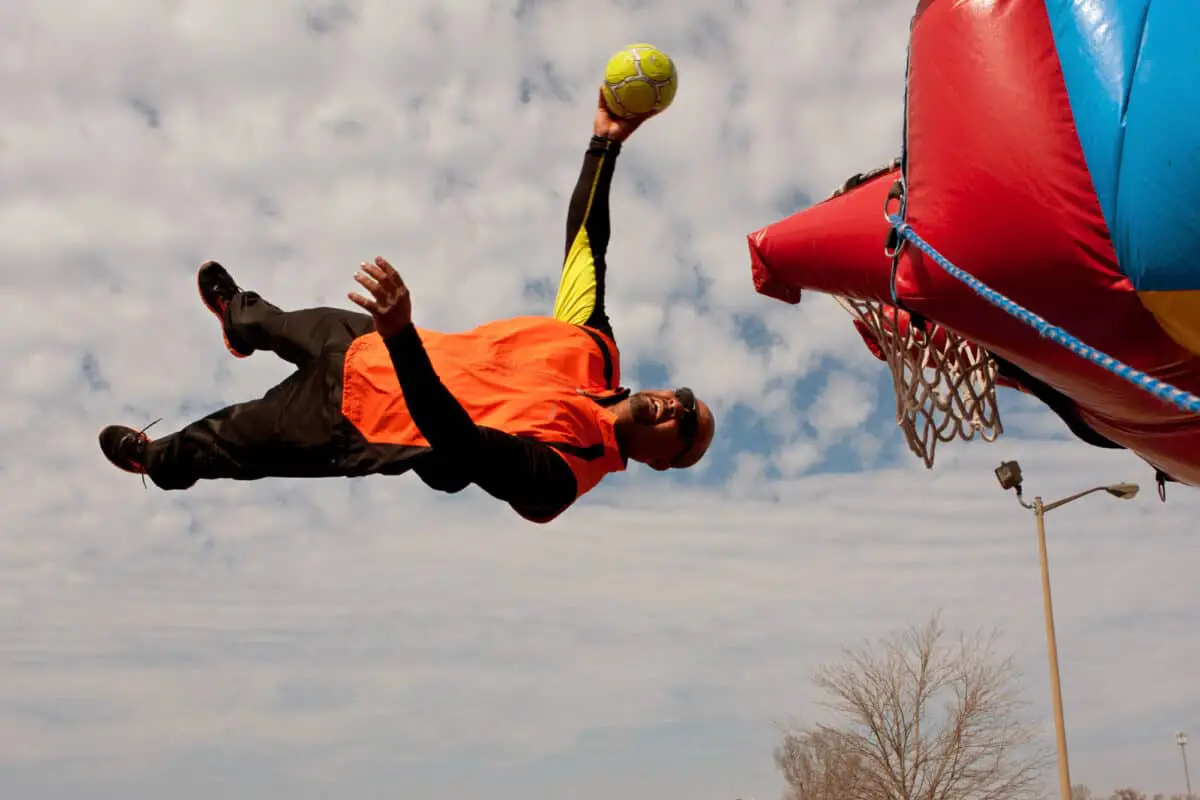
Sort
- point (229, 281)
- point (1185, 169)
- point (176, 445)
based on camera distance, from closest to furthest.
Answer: point (1185, 169)
point (176, 445)
point (229, 281)

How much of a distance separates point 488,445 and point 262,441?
4.17 feet

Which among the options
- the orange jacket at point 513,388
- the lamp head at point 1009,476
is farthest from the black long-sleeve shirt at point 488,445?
the lamp head at point 1009,476

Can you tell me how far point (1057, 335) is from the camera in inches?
142

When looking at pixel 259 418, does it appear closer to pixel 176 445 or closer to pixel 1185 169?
pixel 176 445

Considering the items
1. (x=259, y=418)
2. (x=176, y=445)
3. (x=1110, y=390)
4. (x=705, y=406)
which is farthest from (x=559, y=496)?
(x=1110, y=390)

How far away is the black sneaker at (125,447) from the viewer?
199 inches

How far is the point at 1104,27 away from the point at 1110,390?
1477mm

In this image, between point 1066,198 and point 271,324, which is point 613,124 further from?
point 1066,198

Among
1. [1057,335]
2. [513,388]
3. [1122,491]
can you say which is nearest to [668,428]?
[513,388]

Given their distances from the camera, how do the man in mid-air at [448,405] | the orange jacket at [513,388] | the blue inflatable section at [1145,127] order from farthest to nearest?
the orange jacket at [513,388] → the man in mid-air at [448,405] → the blue inflatable section at [1145,127]

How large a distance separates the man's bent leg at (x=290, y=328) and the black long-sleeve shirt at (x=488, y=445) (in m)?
0.91

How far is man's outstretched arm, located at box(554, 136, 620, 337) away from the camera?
504cm

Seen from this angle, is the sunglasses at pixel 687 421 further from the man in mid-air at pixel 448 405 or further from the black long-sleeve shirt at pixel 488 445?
the black long-sleeve shirt at pixel 488 445

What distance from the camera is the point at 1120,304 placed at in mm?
3861
